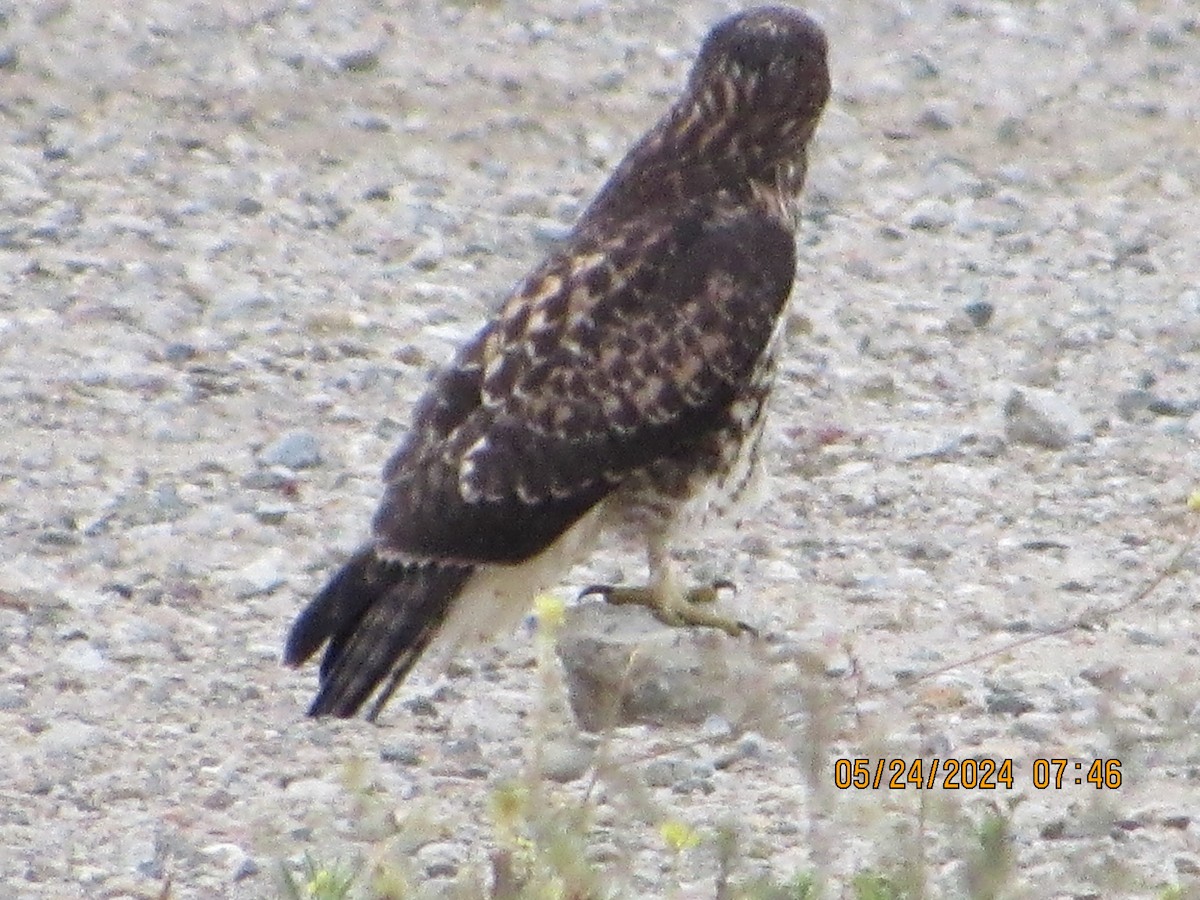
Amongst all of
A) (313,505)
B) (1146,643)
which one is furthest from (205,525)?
(1146,643)

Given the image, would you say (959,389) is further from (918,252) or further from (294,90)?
(294,90)

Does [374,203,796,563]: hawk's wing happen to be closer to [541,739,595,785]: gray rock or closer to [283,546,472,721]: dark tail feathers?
[283,546,472,721]: dark tail feathers

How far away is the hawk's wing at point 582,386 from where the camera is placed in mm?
5977

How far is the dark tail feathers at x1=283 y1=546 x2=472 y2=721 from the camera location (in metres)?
5.81

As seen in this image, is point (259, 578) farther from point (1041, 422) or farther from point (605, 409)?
point (1041, 422)

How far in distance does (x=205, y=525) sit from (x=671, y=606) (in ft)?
4.45

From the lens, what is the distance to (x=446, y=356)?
28.1 ft

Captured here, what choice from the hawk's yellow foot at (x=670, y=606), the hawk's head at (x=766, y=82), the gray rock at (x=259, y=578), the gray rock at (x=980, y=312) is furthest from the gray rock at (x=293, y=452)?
the gray rock at (x=980, y=312)

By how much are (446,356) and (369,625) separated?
2751mm

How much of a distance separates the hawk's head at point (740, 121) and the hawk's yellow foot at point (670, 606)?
0.85 meters

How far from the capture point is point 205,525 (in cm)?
725
